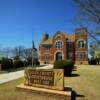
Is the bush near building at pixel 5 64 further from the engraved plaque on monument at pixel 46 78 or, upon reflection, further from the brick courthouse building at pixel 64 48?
the brick courthouse building at pixel 64 48

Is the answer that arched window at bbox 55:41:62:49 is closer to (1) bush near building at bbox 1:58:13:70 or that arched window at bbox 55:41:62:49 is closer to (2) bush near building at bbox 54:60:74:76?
(1) bush near building at bbox 1:58:13:70

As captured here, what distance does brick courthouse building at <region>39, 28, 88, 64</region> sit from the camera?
53.2 m

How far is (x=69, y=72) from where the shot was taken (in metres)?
18.7

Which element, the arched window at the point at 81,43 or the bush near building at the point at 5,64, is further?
the arched window at the point at 81,43

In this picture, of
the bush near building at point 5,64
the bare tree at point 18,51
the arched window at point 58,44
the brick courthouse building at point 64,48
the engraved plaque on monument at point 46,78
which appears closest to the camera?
the engraved plaque on monument at point 46,78

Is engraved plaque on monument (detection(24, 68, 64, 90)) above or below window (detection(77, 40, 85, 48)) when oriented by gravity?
below

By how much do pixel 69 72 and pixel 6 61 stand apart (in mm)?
15971

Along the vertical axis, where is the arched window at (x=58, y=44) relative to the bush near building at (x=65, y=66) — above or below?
above

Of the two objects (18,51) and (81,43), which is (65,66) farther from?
(18,51)

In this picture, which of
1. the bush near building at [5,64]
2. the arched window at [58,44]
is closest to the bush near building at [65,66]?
the bush near building at [5,64]

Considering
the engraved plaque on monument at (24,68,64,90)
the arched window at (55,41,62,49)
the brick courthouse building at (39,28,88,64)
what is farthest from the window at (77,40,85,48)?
the engraved plaque on monument at (24,68,64,90)

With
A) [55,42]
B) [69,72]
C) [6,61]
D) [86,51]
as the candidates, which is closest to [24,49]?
[55,42]

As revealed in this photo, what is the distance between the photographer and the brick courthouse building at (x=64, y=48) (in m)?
53.2

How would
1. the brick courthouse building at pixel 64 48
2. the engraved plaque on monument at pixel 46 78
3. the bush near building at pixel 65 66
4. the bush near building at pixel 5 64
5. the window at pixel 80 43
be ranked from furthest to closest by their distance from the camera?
1. the window at pixel 80 43
2. the brick courthouse building at pixel 64 48
3. the bush near building at pixel 5 64
4. the bush near building at pixel 65 66
5. the engraved plaque on monument at pixel 46 78
